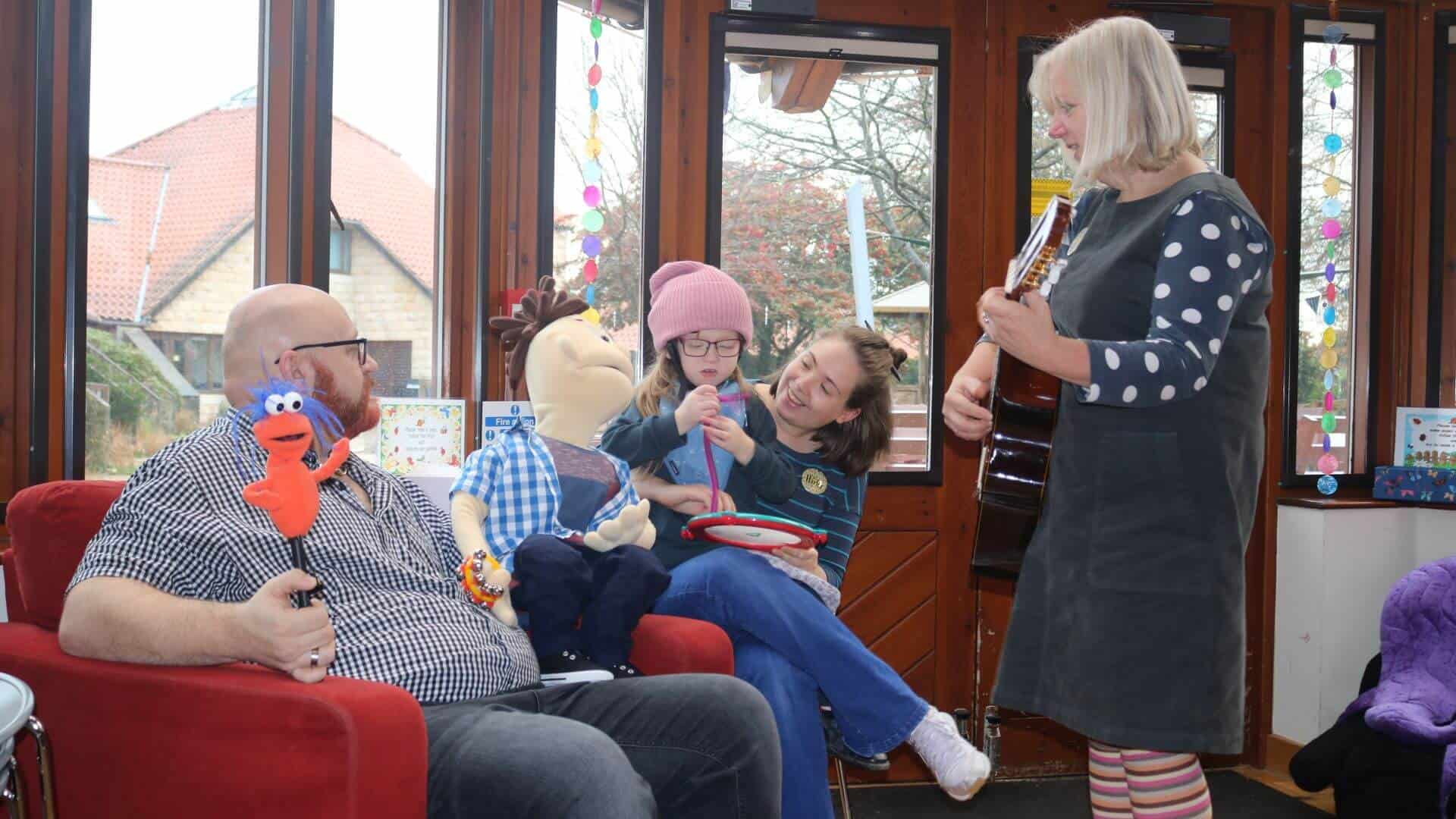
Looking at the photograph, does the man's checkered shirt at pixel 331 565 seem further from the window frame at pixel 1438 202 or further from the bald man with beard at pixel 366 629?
the window frame at pixel 1438 202

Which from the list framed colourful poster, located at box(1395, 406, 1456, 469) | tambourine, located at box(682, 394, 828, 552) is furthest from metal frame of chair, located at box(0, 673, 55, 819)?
framed colourful poster, located at box(1395, 406, 1456, 469)

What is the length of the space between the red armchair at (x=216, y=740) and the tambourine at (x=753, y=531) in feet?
2.70

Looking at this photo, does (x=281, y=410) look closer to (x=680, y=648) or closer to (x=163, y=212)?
(x=680, y=648)

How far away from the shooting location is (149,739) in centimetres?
132

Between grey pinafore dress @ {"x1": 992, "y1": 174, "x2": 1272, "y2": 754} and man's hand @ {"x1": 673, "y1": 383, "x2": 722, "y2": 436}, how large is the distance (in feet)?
2.51

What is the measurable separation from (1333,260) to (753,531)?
261 cm

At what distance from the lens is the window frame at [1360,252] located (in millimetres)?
3578

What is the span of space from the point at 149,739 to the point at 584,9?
2.44 m

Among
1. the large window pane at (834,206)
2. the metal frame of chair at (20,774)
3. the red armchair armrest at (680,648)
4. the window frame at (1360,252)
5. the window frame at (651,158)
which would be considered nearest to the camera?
the metal frame of chair at (20,774)

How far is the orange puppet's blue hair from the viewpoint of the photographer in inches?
51.6

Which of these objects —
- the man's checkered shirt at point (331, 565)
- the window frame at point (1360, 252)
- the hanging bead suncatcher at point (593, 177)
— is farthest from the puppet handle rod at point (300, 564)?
the window frame at point (1360, 252)

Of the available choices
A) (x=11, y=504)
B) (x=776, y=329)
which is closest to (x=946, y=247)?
(x=776, y=329)

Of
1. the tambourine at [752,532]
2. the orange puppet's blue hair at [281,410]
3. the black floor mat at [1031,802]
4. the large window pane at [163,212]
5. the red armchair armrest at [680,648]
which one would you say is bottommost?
the black floor mat at [1031,802]

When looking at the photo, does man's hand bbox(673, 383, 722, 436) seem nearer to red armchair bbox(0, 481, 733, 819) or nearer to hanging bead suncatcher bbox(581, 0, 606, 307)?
red armchair bbox(0, 481, 733, 819)
